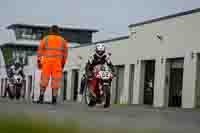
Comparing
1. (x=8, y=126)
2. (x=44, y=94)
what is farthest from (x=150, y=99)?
(x=8, y=126)

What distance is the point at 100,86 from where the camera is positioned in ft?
50.8

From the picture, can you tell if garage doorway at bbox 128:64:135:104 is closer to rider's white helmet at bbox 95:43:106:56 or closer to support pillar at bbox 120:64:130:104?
support pillar at bbox 120:64:130:104

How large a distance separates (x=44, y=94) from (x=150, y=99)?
21.0 metres

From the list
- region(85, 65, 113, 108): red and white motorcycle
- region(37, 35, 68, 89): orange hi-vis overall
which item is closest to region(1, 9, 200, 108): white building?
region(85, 65, 113, 108): red and white motorcycle

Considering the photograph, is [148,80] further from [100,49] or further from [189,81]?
[100,49]

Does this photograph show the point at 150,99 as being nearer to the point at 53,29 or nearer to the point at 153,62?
the point at 153,62

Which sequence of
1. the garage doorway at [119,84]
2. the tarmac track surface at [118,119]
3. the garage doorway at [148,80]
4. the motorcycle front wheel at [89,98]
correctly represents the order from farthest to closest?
1. the garage doorway at [119,84]
2. the garage doorway at [148,80]
3. the motorcycle front wheel at [89,98]
4. the tarmac track surface at [118,119]

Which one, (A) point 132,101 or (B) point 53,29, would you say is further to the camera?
(A) point 132,101

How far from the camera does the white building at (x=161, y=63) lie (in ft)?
104

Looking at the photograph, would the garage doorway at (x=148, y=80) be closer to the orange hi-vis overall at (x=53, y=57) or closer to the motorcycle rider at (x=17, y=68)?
the motorcycle rider at (x=17, y=68)

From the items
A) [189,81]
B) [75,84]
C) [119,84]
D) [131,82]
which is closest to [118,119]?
[189,81]

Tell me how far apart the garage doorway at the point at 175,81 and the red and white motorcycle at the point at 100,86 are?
706 inches

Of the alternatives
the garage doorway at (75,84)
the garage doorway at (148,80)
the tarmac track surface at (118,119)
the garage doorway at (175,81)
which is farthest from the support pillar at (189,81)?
the garage doorway at (75,84)
